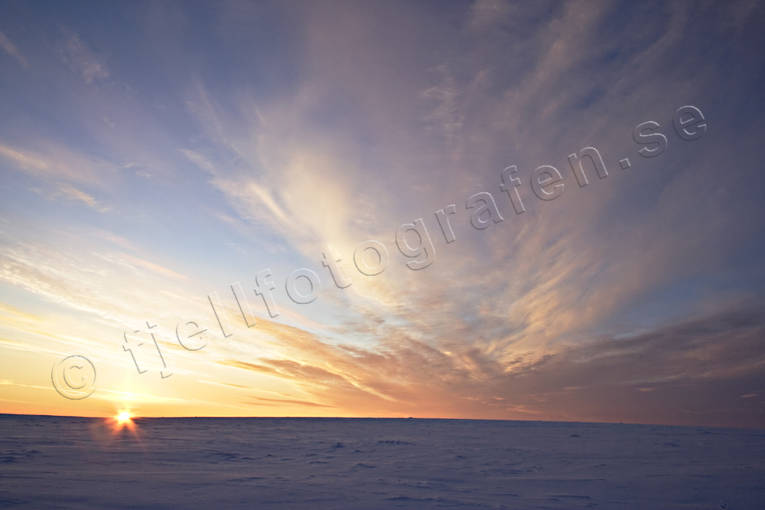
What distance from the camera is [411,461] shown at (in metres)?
15.3

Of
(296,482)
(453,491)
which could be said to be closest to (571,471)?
(453,491)

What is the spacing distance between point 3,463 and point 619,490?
62.9ft

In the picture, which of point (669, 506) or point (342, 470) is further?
point (342, 470)

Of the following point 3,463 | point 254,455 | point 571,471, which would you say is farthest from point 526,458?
point 3,463

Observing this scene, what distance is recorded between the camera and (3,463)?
12180mm

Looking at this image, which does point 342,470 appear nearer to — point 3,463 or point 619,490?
Result: point 619,490

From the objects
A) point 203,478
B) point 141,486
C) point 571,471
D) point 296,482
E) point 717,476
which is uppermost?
point 141,486

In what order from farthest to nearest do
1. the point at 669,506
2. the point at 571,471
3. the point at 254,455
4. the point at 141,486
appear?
the point at 254,455 → the point at 571,471 → the point at 141,486 → the point at 669,506

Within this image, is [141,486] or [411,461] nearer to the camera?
[141,486]

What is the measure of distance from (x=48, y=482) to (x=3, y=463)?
15.2 ft

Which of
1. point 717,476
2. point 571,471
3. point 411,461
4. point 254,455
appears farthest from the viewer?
point 254,455

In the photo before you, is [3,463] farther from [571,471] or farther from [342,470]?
[571,471]

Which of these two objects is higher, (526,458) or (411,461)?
(411,461)

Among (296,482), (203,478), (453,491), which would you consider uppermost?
(203,478)
